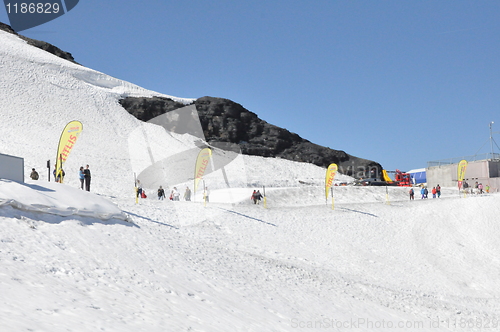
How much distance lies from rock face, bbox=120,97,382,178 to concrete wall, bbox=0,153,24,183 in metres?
50.0

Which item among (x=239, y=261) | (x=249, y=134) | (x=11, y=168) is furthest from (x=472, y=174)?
(x=11, y=168)

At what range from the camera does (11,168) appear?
1409 centimetres

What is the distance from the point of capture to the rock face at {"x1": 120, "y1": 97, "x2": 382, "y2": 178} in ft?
216

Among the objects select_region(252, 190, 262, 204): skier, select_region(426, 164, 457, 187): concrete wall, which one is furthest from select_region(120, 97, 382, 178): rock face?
select_region(252, 190, 262, 204): skier

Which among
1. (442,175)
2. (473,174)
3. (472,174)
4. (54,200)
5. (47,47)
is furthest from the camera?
(47,47)

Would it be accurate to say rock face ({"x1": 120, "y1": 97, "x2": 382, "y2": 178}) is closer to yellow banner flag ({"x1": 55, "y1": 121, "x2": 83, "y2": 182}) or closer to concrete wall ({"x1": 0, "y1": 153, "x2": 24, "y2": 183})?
yellow banner flag ({"x1": 55, "y1": 121, "x2": 83, "y2": 182})

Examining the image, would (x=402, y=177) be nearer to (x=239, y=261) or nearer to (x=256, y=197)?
(x=256, y=197)

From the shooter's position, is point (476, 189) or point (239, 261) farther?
point (476, 189)

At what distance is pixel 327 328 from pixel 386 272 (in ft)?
28.7

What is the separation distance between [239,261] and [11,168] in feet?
26.3

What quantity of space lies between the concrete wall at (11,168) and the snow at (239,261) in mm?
496

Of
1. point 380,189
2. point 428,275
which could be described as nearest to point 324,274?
point 428,275

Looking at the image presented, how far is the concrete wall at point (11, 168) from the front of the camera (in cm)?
1369

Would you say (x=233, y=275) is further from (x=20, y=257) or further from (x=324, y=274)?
(x=20, y=257)
